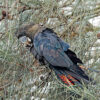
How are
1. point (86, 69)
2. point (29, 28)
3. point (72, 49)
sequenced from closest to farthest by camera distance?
1. point (86, 69)
2. point (72, 49)
3. point (29, 28)

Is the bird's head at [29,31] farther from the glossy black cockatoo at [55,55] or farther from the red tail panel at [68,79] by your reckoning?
the red tail panel at [68,79]

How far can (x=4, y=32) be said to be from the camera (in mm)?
1506

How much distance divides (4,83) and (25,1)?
0.56 metres

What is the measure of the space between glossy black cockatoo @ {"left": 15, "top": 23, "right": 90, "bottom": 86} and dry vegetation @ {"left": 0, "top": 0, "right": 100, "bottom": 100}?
0.05 meters

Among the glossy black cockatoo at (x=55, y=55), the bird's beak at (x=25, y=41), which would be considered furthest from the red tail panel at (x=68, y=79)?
the bird's beak at (x=25, y=41)

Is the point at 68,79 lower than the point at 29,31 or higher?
lower

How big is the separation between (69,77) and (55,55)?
194 millimetres

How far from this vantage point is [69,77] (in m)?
1.51

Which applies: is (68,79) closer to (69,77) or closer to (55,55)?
(69,77)

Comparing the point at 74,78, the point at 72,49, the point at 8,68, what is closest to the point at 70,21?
the point at 72,49

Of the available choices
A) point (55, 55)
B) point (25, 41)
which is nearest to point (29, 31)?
point (25, 41)

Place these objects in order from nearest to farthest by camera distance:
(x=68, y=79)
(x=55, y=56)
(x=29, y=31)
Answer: (x=68, y=79), (x=55, y=56), (x=29, y=31)

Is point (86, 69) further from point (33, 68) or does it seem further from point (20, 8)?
point (20, 8)

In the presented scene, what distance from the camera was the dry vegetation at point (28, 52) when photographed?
141cm
